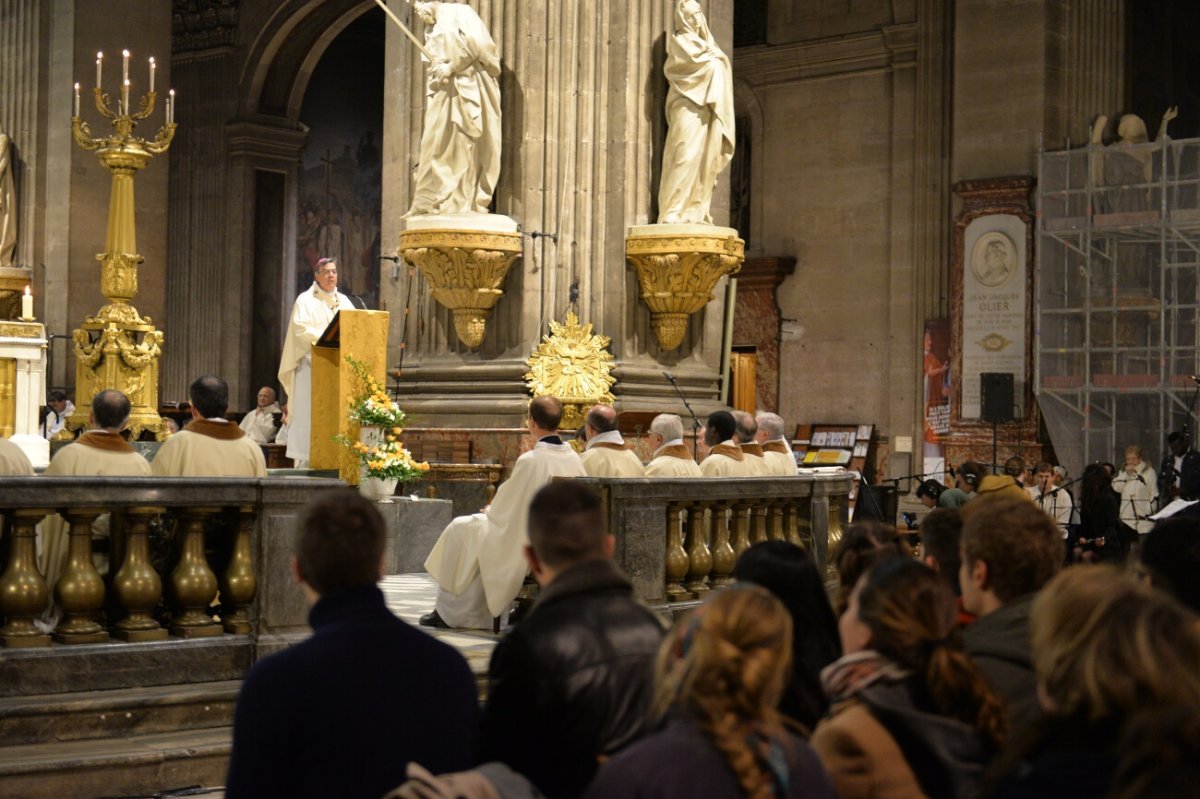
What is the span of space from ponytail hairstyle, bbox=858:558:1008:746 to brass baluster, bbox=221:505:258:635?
13.0ft

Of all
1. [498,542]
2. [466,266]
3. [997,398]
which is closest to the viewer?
[498,542]

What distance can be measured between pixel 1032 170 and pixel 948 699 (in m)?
18.1

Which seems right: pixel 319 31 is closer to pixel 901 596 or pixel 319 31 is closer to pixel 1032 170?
pixel 1032 170

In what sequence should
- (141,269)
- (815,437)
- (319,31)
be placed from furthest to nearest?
(319,31) < (815,437) < (141,269)

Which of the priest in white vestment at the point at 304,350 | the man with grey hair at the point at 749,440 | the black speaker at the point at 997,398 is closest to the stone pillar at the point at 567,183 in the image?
the priest in white vestment at the point at 304,350

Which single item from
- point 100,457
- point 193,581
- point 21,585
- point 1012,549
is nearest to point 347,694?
point 1012,549

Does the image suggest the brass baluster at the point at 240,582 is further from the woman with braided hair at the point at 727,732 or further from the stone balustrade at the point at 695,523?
the woman with braided hair at the point at 727,732

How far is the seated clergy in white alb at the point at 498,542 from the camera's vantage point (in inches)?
364

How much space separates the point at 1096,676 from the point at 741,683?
0.63 metres

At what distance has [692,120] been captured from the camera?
1377cm

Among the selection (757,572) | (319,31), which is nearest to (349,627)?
(757,572)

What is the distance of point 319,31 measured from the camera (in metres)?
27.8

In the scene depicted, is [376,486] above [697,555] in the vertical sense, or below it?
above

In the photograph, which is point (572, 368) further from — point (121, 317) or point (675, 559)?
point (121, 317)
